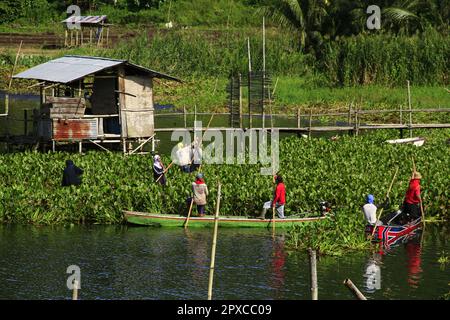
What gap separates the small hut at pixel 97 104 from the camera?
35.4 m

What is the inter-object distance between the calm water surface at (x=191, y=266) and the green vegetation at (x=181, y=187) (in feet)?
2.26

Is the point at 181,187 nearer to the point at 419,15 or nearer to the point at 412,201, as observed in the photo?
the point at 412,201

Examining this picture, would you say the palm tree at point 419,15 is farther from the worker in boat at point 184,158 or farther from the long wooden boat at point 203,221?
the long wooden boat at point 203,221

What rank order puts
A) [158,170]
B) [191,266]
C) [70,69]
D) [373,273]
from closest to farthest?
[373,273]
[191,266]
[158,170]
[70,69]

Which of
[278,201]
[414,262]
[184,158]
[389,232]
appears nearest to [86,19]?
[184,158]

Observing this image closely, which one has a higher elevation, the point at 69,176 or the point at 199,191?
the point at 69,176

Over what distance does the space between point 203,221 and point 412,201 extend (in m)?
5.24

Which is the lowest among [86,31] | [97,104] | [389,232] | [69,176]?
[389,232]

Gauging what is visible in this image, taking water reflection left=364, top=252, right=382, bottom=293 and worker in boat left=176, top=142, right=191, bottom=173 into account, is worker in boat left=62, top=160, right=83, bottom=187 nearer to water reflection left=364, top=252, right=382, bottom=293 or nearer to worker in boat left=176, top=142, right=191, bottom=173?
worker in boat left=176, top=142, right=191, bottom=173

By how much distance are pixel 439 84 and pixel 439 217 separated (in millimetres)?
23551

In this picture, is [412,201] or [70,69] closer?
[412,201]

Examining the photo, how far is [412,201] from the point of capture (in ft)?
89.9

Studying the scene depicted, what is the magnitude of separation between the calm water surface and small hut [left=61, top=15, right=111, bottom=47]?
3470 cm

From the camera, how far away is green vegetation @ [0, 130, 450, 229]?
27750 millimetres
